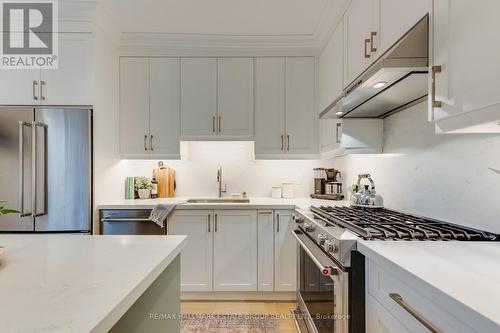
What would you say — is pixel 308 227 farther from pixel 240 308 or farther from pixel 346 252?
pixel 240 308

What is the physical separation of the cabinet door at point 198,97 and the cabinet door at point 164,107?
0.24 ft

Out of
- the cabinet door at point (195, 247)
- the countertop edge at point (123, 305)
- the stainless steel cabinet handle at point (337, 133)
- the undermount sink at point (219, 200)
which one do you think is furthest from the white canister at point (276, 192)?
the countertop edge at point (123, 305)

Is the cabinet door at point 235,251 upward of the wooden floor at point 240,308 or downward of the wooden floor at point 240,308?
upward

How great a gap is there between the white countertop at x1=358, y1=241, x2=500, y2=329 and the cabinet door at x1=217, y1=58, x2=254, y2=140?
78.7 inches

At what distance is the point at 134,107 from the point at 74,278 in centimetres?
245

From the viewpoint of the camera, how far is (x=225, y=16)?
2.46 meters

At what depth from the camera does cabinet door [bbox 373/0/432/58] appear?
3.89ft

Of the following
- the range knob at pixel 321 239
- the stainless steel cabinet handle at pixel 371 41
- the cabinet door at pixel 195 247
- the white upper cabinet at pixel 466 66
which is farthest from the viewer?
the cabinet door at pixel 195 247

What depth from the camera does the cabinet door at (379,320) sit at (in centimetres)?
93

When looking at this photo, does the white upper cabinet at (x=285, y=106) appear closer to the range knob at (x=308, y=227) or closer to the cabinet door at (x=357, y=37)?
the cabinet door at (x=357, y=37)

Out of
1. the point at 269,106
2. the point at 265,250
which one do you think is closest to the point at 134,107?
the point at 269,106

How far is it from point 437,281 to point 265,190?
254 centimetres

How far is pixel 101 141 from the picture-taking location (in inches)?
100

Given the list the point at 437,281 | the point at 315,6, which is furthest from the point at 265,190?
the point at 437,281
